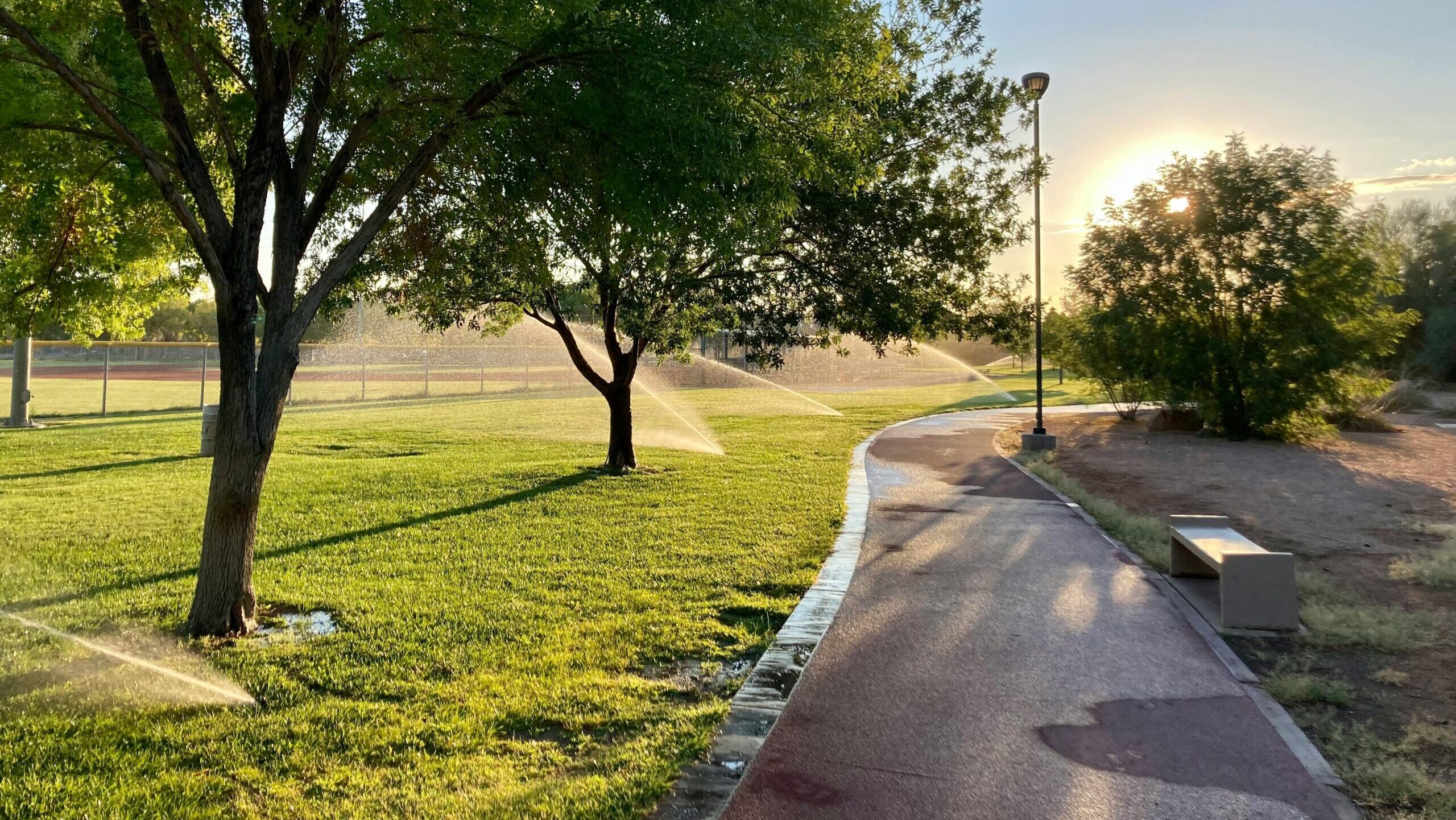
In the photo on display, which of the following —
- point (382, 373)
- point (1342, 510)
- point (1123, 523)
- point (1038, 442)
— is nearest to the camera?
point (1123, 523)

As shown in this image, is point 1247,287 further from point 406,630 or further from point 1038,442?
point 406,630

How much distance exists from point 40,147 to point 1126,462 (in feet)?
49.8

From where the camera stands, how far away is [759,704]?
4230mm

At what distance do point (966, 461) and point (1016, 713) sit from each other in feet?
37.0

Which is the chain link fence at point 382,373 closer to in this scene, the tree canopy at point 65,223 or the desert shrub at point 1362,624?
the tree canopy at point 65,223

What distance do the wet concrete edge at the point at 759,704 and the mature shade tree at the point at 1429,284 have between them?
41097 mm

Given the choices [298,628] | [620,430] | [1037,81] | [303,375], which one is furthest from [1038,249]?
[303,375]

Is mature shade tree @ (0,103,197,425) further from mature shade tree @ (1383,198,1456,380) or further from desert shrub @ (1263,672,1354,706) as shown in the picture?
mature shade tree @ (1383,198,1456,380)

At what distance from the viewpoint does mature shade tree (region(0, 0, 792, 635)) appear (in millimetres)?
4902

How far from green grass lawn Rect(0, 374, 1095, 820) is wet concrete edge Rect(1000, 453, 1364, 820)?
2.51 metres

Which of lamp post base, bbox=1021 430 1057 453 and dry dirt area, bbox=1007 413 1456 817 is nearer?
dry dirt area, bbox=1007 413 1456 817

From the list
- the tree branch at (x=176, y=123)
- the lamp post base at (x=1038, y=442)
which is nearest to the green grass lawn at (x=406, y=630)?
the tree branch at (x=176, y=123)

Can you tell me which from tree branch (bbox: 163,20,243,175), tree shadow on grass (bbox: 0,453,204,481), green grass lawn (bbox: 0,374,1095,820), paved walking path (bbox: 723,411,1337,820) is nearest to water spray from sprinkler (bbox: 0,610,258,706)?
green grass lawn (bbox: 0,374,1095,820)

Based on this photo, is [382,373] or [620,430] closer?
[620,430]
